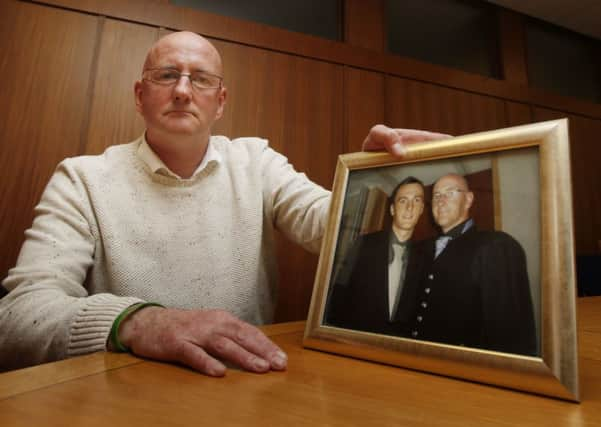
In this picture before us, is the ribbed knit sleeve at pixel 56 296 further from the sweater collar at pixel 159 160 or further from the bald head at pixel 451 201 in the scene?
the bald head at pixel 451 201

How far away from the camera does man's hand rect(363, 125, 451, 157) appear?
1.74 feet

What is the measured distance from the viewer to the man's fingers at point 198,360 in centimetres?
39

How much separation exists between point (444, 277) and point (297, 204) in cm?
59

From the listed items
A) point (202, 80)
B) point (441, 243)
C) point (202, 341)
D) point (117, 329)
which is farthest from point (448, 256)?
point (202, 80)

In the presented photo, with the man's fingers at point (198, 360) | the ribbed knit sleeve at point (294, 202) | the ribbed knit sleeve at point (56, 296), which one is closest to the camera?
the man's fingers at point (198, 360)

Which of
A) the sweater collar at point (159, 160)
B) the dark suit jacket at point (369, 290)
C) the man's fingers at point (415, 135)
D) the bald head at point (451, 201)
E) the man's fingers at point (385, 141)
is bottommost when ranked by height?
the dark suit jacket at point (369, 290)

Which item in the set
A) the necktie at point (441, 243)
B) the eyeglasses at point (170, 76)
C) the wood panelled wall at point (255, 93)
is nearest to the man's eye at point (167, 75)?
the eyeglasses at point (170, 76)

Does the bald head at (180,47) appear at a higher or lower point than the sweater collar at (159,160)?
higher

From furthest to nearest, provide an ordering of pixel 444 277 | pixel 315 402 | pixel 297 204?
pixel 297 204
pixel 444 277
pixel 315 402

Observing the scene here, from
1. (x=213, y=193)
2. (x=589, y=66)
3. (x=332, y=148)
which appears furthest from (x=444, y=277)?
(x=589, y=66)

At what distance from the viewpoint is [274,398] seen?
328 mm

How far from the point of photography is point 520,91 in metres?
2.45

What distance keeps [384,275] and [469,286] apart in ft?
0.36

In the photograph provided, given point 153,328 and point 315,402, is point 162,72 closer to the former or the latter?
point 153,328
